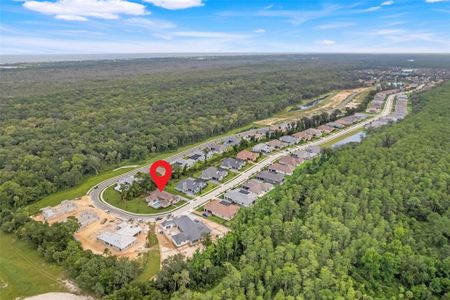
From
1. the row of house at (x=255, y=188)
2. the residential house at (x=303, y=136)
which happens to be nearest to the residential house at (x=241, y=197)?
the row of house at (x=255, y=188)

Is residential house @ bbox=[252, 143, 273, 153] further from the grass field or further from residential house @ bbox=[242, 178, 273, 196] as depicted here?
the grass field

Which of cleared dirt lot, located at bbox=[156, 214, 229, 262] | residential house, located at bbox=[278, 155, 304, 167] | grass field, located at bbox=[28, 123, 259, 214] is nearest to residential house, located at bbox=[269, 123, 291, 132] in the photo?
Result: residential house, located at bbox=[278, 155, 304, 167]

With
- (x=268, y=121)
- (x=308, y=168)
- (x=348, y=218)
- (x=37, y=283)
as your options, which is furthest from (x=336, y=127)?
(x=37, y=283)

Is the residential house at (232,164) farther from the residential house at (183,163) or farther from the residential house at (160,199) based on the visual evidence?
the residential house at (160,199)

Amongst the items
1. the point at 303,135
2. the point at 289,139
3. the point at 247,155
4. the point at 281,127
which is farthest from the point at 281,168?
the point at 281,127

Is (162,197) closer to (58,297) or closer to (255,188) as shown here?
(255,188)

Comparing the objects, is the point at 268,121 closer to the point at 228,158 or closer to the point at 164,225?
the point at 228,158
